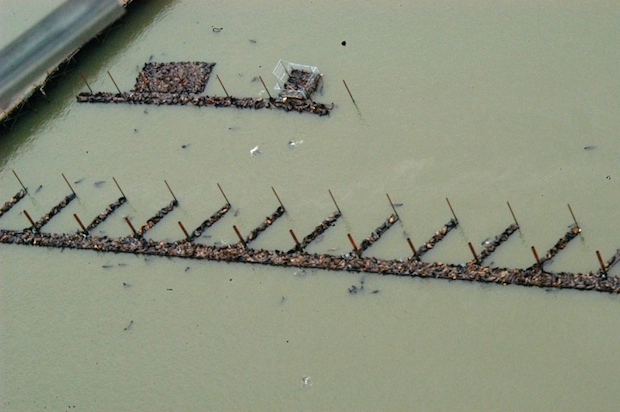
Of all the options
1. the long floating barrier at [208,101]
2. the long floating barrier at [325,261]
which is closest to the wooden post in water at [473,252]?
the long floating barrier at [325,261]

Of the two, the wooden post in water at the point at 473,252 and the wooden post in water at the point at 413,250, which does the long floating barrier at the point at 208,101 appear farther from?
the wooden post in water at the point at 473,252

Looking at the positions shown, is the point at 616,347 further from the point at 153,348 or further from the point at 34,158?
the point at 34,158

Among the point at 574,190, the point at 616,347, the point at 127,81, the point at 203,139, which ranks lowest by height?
the point at 616,347

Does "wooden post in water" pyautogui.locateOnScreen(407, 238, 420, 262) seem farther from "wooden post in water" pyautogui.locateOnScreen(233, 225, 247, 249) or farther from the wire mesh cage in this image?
the wire mesh cage

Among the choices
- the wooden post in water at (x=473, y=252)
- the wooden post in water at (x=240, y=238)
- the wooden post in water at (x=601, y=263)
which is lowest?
the wooden post in water at (x=601, y=263)

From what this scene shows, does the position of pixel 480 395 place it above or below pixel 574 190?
below

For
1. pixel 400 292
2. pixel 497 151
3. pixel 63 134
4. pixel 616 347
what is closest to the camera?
pixel 616 347

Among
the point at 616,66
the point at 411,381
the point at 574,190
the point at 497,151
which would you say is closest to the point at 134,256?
the point at 411,381
